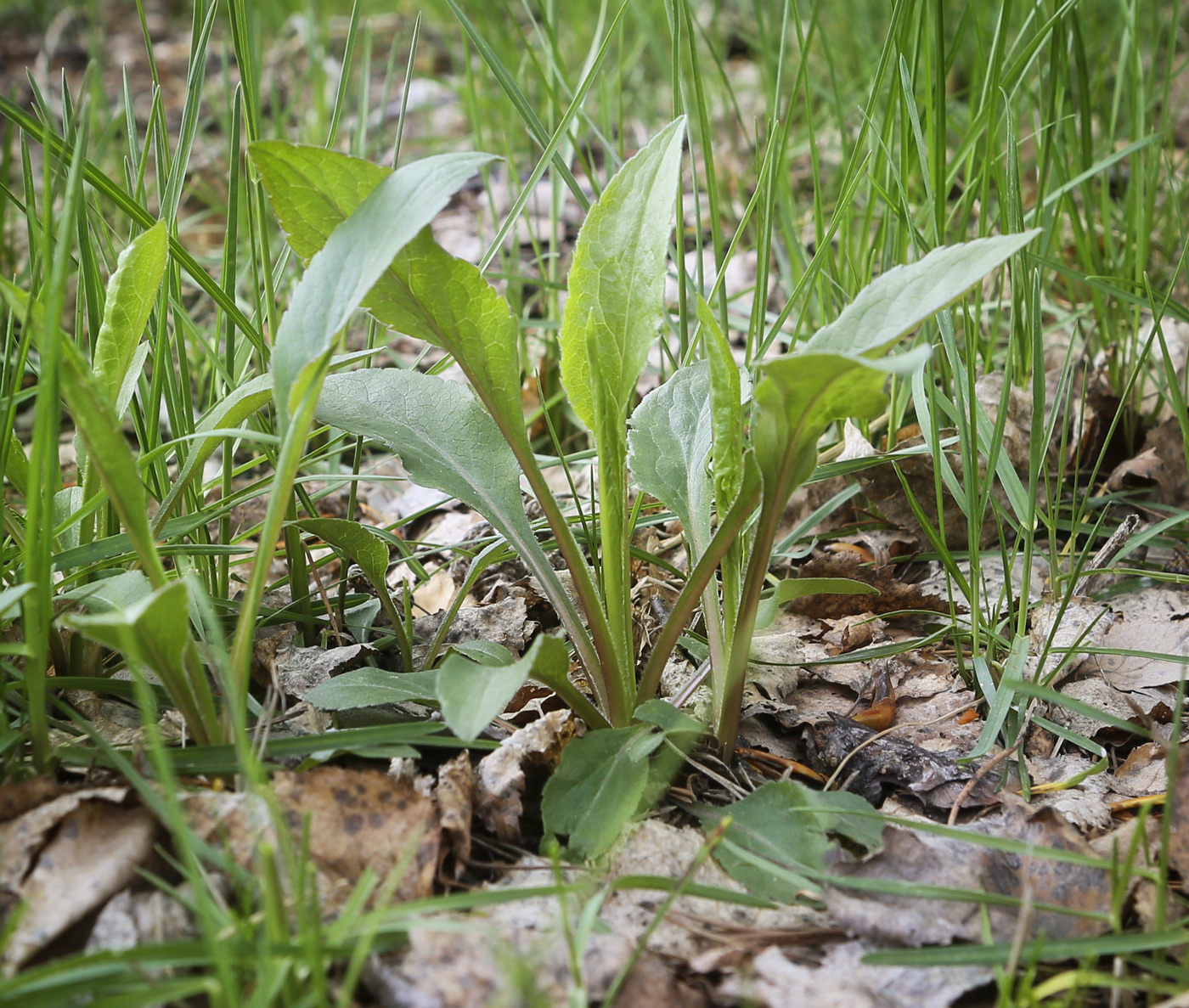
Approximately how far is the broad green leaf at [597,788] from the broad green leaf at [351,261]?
445mm

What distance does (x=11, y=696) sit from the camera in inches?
38.6

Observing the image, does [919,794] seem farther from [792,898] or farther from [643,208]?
[643,208]

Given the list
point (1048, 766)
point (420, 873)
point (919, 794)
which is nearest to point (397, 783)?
point (420, 873)

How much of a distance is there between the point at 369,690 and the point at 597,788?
9.9 inches

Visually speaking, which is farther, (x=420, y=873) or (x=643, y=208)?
(x=643, y=208)

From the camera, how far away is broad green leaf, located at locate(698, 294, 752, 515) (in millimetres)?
916

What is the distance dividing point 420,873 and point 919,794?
556 mm

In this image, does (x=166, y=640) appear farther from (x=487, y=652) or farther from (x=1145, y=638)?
(x=1145, y=638)

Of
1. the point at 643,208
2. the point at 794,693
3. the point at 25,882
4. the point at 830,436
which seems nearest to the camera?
the point at 25,882

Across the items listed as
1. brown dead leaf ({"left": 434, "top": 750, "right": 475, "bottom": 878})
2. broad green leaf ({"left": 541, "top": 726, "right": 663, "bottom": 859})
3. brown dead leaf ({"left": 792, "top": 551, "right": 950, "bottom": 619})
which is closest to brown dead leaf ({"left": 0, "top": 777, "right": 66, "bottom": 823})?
brown dead leaf ({"left": 434, "top": 750, "right": 475, "bottom": 878})

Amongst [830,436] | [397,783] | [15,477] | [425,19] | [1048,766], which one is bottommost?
[1048,766]

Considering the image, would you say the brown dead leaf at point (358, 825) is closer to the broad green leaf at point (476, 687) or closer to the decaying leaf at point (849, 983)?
the broad green leaf at point (476, 687)

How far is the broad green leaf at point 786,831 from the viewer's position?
85 cm

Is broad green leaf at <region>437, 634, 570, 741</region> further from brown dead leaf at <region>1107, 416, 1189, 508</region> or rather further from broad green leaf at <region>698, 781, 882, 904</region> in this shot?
brown dead leaf at <region>1107, 416, 1189, 508</region>
